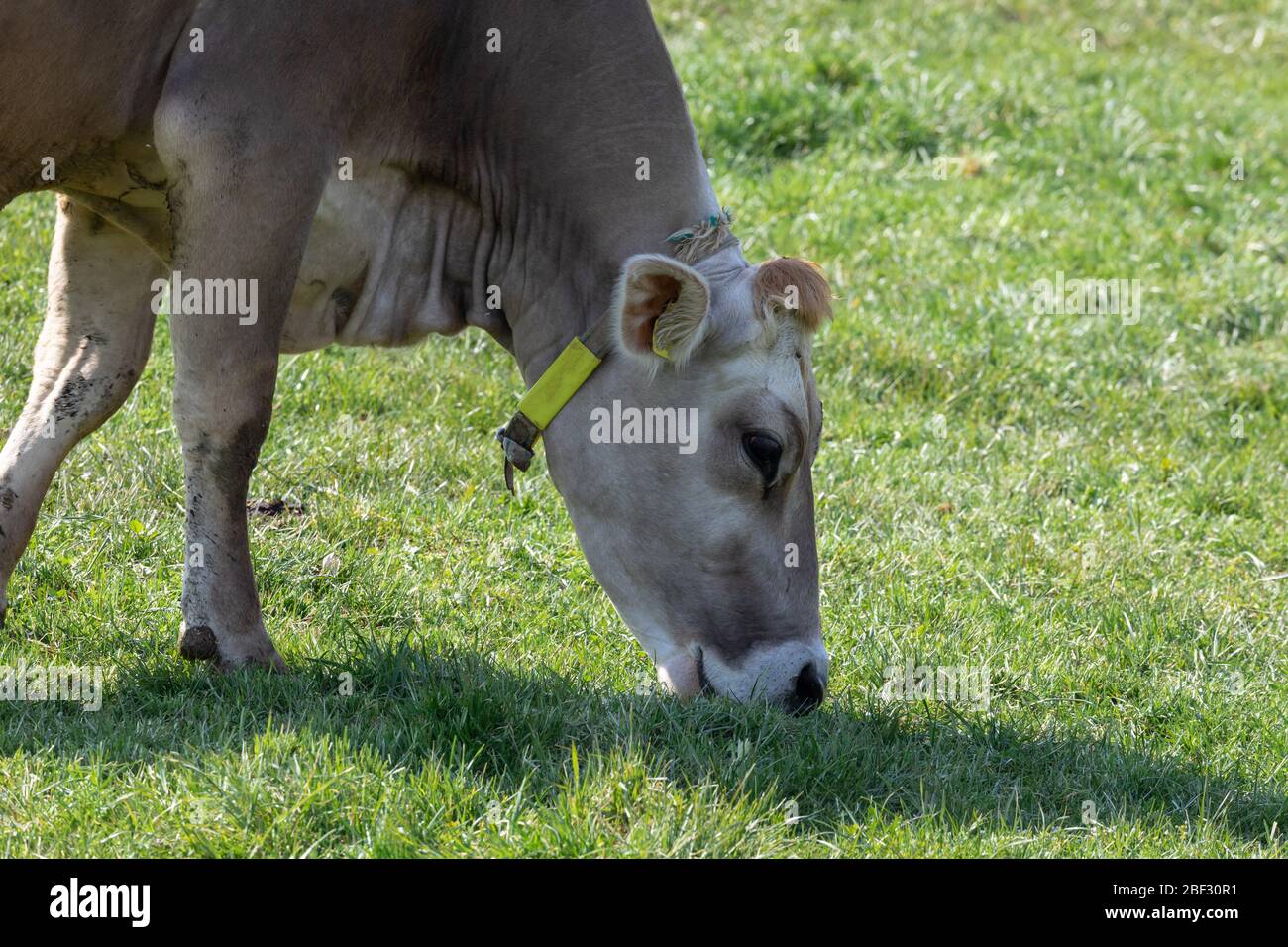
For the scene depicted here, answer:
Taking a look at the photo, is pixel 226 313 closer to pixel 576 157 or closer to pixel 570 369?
pixel 570 369

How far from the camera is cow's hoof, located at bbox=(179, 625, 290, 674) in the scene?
14.9ft

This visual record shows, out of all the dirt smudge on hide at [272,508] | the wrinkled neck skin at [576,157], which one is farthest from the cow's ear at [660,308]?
the dirt smudge on hide at [272,508]

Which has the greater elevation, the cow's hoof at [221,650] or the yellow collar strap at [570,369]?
the yellow collar strap at [570,369]

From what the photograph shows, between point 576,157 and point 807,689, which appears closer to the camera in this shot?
point 807,689

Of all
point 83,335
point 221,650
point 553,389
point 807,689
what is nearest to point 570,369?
point 553,389

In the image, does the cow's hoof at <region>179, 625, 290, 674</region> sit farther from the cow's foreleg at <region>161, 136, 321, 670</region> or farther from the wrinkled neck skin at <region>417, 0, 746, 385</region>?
the wrinkled neck skin at <region>417, 0, 746, 385</region>

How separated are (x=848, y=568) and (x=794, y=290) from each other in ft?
6.19

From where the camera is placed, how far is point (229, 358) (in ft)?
14.5

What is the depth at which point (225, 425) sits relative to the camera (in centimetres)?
446

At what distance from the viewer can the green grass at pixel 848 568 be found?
3771 mm

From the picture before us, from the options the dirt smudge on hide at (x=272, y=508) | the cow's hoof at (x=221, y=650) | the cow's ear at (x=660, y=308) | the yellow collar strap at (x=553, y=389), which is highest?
the cow's ear at (x=660, y=308)

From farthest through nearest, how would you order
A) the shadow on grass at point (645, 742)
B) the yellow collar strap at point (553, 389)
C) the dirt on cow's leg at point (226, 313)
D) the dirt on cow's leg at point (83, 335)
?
the dirt on cow's leg at point (83, 335) → the yellow collar strap at point (553, 389) → the dirt on cow's leg at point (226, 313) → the shadow on grass at point (645, 742)

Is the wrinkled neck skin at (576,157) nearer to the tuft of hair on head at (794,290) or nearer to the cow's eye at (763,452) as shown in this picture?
the tuft of hair on head at (794,290)
